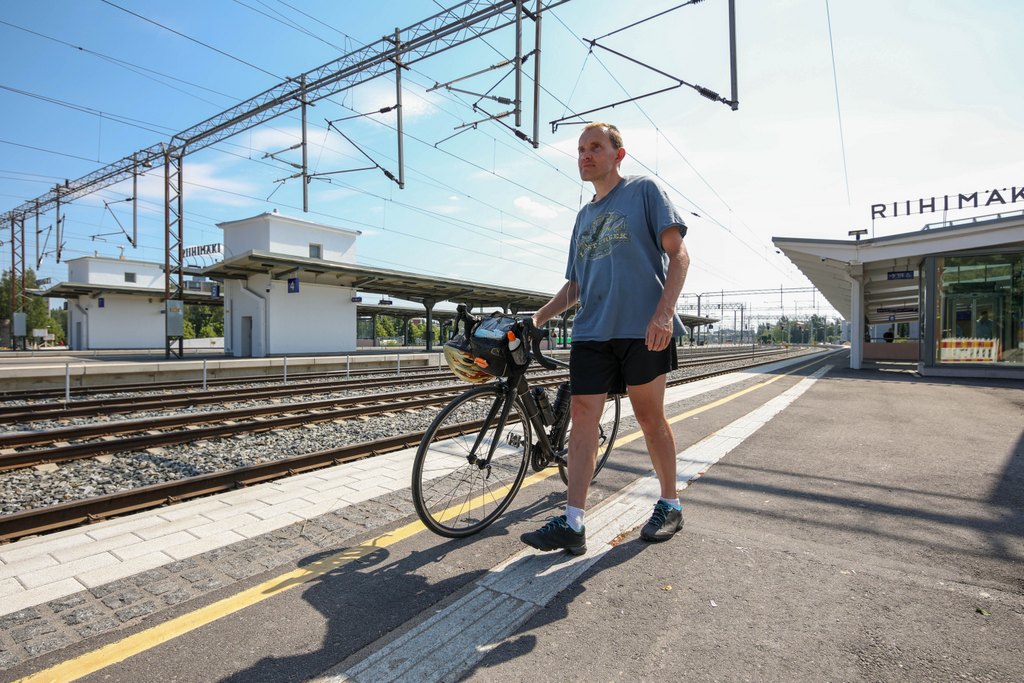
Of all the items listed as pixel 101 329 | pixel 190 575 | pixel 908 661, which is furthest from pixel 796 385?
pixel 101 329

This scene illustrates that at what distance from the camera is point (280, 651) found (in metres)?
1.80

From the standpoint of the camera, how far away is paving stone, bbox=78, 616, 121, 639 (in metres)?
1.90

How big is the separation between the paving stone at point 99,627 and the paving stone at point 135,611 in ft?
0.09

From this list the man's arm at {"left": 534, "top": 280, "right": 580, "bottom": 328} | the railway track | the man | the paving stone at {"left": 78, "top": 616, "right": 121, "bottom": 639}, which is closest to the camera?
the paving stone at {"left": 78, "top": 616, "right": 121, "bottom": 639}

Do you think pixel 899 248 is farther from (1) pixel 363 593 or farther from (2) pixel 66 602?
(2) pixel 66 602

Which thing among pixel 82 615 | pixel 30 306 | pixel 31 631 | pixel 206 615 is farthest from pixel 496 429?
pixel 30 306

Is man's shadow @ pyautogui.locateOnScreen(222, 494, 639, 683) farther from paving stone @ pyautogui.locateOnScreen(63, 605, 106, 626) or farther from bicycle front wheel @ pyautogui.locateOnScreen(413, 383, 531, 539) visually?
paving stone @ pyautogui.locateOnScreen(63, 605, 106, 626)

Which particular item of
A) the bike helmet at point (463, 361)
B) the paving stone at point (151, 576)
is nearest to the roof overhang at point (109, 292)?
the paving stone at point (151, 576)

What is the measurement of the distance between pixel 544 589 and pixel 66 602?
1910mm

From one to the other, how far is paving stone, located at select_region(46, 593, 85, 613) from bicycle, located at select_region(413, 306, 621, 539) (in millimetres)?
1377

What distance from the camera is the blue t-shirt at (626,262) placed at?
2.57 m

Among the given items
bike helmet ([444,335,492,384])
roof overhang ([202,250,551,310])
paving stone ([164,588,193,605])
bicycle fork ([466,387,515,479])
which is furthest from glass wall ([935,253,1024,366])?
roof overhang ([202,250,551,310])

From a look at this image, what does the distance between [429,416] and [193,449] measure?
3080mm

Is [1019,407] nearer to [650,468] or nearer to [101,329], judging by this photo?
[650,468]
